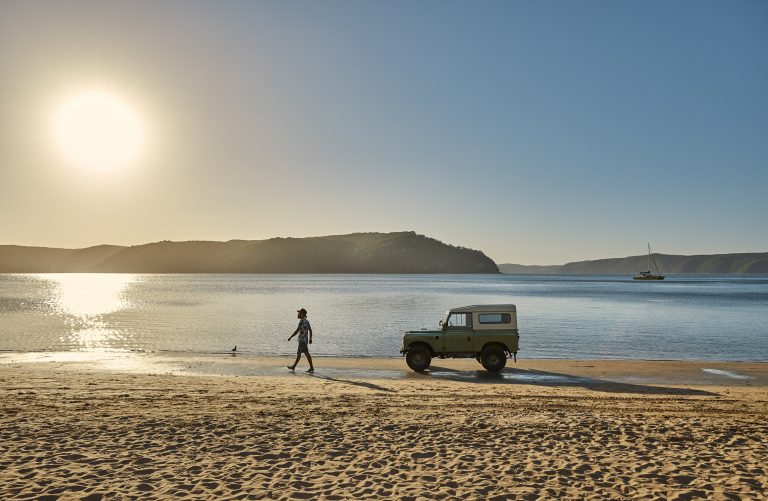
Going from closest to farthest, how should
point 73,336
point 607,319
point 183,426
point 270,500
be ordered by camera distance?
point 270,500 → point 183,426 → point 73,336 → point 607,319

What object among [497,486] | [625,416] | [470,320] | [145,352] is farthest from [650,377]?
[145,352]

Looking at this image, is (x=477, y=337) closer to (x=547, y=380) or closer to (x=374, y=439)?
(x=547, y=380)

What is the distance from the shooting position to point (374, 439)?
1057 centimetres

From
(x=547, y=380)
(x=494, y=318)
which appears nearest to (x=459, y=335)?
(x=494, y=318)

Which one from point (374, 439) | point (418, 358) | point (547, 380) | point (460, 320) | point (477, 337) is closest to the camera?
point (374, 439)

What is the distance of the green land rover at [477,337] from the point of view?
808 inches

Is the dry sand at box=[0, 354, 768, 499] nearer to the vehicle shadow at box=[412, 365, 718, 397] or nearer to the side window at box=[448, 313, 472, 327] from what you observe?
the vehicle shadow at box=[412, 365, 718, 397]

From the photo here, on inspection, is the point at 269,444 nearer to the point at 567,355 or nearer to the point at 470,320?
the point at 470,320

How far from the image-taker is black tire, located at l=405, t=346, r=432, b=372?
20938 millimetres

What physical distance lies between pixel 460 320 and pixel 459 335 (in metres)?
0.57

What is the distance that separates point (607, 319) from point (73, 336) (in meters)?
43.3

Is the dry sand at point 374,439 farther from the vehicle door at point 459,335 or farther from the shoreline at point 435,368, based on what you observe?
the vehicle door at point 459,335

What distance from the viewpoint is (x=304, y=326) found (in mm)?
20125

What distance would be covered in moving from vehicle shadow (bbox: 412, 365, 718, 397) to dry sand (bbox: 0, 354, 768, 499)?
0.66 feet
